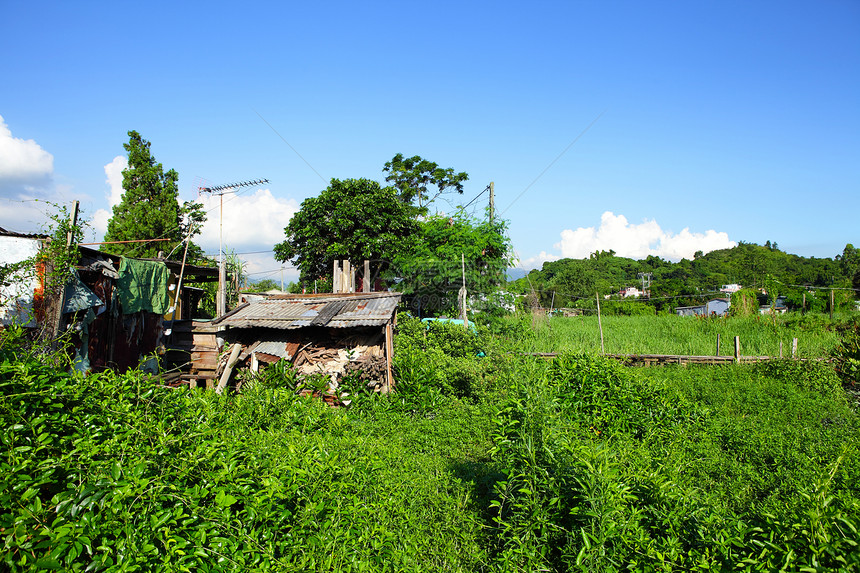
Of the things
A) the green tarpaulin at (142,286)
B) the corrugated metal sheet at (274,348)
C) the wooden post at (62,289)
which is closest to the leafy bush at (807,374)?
the corrugated metal sheet at (274,348)

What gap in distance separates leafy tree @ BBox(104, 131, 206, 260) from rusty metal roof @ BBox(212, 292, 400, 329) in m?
9.61

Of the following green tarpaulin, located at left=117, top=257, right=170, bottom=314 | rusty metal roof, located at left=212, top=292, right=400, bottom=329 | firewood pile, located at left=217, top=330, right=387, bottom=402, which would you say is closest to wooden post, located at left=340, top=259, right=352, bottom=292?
rusty metal roof, located at left=212, top=292, right=400, bottom=329

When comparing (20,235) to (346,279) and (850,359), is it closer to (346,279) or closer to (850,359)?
(346,279)

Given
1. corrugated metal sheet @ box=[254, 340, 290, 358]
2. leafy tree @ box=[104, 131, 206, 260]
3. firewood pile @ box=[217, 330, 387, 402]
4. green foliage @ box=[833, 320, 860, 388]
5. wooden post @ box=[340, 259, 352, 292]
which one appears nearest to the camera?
firewood pile @ box=[217, 330, 387, 402]

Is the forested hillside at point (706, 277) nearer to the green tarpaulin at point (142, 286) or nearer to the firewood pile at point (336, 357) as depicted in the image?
the firewood pile at point (336, 357)

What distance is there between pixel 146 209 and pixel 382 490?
18.9 m

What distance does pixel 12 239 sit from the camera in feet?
24.0

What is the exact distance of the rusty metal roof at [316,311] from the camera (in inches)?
367

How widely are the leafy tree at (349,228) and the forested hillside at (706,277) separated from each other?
1347 centimetres

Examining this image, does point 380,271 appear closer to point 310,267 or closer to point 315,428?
point 310,267

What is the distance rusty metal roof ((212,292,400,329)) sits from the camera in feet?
30.6

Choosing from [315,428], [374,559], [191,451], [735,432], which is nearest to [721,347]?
[735,432]

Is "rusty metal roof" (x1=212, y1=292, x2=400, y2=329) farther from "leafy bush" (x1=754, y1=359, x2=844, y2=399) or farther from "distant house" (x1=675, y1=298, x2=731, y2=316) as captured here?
"distant house" (x1=675, y1=298, x2=731, y2=316)

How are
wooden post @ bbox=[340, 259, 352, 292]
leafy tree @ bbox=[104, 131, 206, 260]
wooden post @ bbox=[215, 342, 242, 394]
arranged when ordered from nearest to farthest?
wooden post @ bbox=[215, 342, 242, 394], wooden post @ bbox=[340, 259, 352, 292], leafy tree @ bbox=[104, 131, 206, 260]
